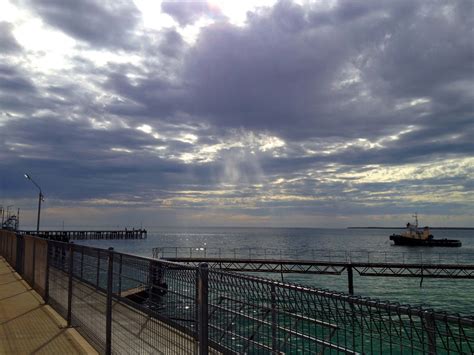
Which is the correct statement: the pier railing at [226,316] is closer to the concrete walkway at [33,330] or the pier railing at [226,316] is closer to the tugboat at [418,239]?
the concrete walkway at [33,330]

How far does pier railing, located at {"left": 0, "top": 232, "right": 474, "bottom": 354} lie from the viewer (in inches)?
104

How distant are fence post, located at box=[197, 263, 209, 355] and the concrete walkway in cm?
401

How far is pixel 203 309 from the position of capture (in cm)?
420

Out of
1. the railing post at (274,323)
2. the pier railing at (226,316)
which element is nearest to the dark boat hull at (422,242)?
the pier railing at (226,316)

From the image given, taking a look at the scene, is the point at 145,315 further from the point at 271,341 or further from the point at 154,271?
the point at 271,341

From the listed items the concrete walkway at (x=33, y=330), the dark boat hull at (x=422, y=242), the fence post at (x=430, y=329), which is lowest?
the dark boat hull at (x=422, y=242)

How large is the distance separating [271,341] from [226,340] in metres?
0.66

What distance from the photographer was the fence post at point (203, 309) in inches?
164

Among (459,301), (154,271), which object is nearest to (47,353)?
(154,271)

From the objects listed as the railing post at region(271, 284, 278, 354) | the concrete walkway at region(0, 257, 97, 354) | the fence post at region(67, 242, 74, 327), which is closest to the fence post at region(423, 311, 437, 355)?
the railing post at region(271, 284, 278, 354)

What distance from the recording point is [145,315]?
18.3 feet

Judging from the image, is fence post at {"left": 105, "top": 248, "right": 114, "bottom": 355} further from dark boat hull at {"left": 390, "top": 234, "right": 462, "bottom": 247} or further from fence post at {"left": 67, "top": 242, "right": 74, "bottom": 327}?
dark boat hull at {"left": 390, "top": 234, "right": 462, "bottom": 247}

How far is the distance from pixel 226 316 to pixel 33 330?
663 cm

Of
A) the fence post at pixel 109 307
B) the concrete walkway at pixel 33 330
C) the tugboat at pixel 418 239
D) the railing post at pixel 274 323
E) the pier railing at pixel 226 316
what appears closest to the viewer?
the pier railing at pixel 226 316
